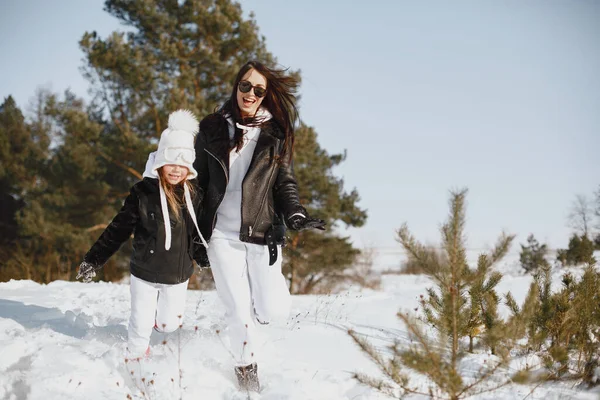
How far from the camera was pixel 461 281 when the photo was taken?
2008mm

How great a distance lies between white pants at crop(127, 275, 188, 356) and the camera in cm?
300

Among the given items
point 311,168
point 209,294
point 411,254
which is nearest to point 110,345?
point 411,254

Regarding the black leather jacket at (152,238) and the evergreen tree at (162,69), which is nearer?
the black leather jacket at (152,238)

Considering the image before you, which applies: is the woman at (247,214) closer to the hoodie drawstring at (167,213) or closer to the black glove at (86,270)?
the hoodie drawstring at (167,213)

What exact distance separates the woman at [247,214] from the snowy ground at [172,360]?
275mm

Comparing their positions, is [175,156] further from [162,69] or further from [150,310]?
[162,69]

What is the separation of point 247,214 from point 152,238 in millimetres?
731

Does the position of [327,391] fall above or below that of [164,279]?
below

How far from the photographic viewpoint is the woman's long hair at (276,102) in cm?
318

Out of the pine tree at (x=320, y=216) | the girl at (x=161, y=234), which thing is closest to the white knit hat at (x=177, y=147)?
the girl at (x=161, y=234)

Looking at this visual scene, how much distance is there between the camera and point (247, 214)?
284 centimetres

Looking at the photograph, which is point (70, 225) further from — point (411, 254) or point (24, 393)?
point (411, 254)

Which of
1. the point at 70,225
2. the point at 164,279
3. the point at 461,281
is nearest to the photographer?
the point at 461,281

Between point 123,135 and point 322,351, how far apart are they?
36.9ft
